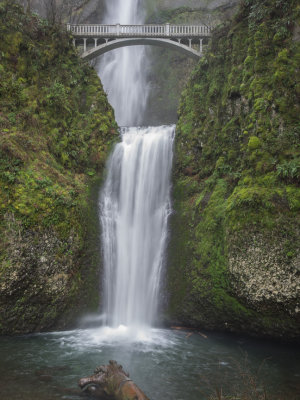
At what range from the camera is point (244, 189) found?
322 inches

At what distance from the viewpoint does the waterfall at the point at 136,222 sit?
929 cm

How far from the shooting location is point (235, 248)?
24.9 feet

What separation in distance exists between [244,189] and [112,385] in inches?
222

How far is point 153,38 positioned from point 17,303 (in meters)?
16.1

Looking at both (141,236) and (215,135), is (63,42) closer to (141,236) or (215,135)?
(215,135)

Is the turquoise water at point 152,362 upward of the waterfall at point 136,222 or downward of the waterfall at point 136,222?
downward

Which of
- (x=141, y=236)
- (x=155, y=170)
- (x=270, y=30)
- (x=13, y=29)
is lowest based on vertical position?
(x=141, y=236)

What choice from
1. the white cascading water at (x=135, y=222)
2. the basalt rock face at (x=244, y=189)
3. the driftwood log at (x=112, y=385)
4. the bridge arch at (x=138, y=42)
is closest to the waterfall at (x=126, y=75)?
the bridge arch at (x=138, y=42)

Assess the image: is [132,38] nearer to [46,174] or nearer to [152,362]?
[46,174]

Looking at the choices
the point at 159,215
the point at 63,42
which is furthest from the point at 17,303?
the point at 63,42

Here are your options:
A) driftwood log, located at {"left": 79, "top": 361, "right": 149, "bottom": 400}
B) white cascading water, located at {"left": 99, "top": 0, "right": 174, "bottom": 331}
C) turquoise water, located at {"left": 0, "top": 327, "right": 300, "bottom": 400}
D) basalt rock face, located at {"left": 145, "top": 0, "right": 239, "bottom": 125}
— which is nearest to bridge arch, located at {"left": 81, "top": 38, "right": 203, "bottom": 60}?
basalt rock face, located at {"left": 145, "top": 0, "right": 239, "bottom": 125}

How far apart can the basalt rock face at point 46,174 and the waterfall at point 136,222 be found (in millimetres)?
531

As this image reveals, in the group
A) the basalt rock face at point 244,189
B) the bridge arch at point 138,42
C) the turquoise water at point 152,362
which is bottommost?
the turquoise water at point 152,362

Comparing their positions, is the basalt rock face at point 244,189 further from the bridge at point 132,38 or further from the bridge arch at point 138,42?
the bridge at point 132,38
